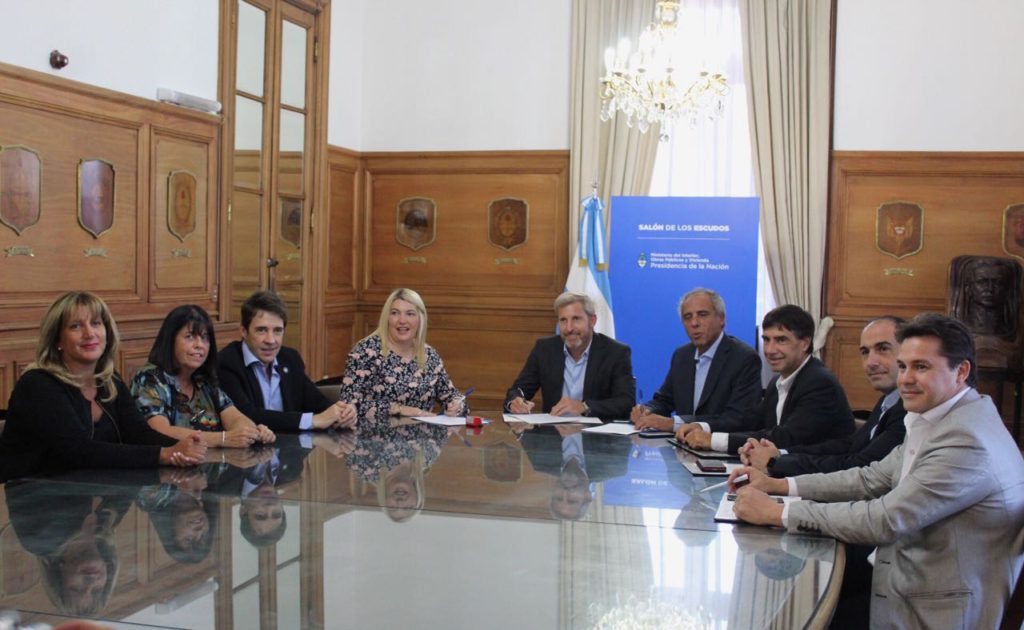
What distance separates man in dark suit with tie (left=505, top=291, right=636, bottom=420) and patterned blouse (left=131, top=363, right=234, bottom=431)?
1.57 meters

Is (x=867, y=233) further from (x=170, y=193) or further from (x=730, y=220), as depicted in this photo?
(x=170, y=193)

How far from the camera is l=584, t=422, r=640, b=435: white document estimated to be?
4691 millimetres

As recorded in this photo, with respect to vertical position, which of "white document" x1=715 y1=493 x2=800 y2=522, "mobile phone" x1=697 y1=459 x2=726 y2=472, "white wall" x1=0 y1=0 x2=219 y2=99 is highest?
"white wall" x1=0 y1=0 x2=219 y2=99

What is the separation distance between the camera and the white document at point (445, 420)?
4883 millimetres

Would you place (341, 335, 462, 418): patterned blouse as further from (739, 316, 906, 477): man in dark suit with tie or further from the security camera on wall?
the security camera on wall

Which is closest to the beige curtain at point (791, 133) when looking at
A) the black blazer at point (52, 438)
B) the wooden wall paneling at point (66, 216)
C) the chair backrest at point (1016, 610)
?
the wooden wall paneling at point (66, 216)

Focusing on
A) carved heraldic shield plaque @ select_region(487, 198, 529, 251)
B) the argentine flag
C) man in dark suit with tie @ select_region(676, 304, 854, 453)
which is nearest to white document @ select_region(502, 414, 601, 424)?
man in dark suit with tie @ select_region(676, 304, 854, 453)

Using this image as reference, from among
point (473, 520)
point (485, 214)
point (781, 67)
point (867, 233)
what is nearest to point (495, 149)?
point (485, 214)

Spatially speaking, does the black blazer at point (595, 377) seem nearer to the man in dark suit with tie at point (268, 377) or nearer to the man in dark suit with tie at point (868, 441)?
the man in dark suit with tie at point (268, 377)

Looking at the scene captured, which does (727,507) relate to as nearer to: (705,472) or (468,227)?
(705,472)

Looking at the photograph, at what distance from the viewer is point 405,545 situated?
2.67 metres

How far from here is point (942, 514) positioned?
9.32ft

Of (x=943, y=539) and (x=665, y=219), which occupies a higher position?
(x=665, y=219)

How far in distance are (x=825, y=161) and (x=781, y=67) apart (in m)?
0.86
